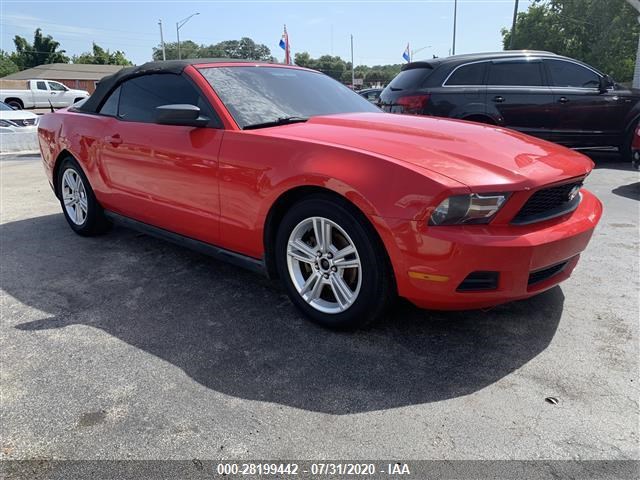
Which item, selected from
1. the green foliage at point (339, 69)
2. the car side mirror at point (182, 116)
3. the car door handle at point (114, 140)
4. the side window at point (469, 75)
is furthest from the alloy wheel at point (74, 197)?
the green foliage at point (339, 69)

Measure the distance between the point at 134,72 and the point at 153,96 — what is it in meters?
0.48

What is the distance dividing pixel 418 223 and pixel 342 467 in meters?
1.12

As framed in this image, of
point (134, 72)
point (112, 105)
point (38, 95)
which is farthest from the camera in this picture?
point (38, 95)

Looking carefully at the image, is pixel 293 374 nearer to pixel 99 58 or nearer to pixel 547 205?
pixel 547 205

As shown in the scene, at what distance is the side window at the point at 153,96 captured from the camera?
3.45m

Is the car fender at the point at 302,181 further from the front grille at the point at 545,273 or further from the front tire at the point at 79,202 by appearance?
the front tire at the point at 79,202

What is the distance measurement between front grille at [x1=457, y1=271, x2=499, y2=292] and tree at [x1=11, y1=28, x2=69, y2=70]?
79.8 m

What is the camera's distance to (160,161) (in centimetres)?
357

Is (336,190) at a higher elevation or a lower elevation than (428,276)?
higher

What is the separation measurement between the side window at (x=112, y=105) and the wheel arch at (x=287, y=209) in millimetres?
2070

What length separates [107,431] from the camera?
2094 millimetres

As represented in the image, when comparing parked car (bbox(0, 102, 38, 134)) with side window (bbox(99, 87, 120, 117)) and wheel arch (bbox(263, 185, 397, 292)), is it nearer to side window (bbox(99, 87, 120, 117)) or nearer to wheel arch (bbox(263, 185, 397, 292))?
side window (bbox(99, 87, 120, 117))

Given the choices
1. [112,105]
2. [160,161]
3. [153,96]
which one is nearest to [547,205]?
[160,161]

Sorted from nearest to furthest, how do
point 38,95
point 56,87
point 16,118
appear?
point 16,118 < point 38,95 < point 56,87
